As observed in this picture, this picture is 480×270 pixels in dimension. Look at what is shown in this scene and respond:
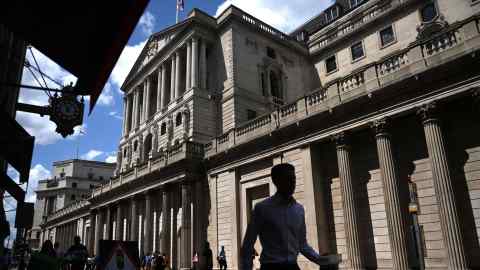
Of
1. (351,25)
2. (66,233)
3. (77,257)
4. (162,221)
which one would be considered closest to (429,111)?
(77,257)

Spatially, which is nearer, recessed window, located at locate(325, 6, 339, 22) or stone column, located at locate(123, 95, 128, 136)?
recessed window, located at locate(325, 6, 339, 22)

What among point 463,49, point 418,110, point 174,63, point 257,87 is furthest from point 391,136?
point 174,63

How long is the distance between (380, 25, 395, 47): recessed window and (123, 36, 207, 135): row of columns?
655 inches

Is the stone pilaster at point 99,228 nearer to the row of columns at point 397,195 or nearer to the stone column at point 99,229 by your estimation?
the stone column at point 99,229

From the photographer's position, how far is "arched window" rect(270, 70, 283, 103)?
3806 centimetres

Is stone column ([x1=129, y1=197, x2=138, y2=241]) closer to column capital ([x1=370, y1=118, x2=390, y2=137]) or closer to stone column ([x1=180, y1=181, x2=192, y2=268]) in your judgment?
stone column ([x1=180, y1=181, x2=192, y2=268])

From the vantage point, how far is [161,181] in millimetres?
32031

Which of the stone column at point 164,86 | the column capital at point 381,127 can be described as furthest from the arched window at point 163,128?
the column capital at point 381,127

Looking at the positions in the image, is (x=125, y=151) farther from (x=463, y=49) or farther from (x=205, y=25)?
(x=463, y=49)

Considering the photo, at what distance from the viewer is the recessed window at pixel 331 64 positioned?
1489 inches

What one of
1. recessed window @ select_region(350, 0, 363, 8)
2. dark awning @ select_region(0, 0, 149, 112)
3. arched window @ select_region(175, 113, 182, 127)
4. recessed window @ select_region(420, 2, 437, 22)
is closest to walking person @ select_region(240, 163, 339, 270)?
dark awning @ select_region(0, 0, 149, 112)

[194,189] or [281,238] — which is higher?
[194,189]

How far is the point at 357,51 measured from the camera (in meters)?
35.2

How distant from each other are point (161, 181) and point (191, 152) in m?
4.81
